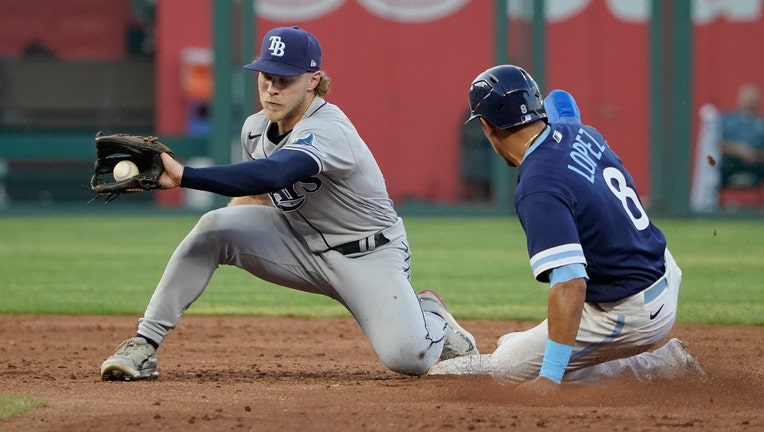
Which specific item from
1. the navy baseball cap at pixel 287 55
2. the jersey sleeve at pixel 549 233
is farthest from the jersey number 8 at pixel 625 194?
the navy baseball cap at pixel 287 55

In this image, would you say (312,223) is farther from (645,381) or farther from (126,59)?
(126,59)

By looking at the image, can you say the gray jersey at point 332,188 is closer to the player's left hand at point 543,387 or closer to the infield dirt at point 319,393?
the infield dirt at point 319,393

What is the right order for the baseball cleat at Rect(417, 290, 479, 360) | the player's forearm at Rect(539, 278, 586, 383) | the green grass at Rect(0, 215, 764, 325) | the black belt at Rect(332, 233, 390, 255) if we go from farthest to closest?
the green grass at Rect(0, 215, 764, 325), the baseball cleat at Rect(417, 290, 479, 360), the black belt at Rect(332, 233, 390, 255), the player's forearm at Rect(539, 278, 586, 383)

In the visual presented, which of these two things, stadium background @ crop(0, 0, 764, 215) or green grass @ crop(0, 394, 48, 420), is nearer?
green grass @ crop(0, 394, 48, 420)

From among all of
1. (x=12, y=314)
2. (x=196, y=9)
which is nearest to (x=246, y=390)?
(x=12, y=314)

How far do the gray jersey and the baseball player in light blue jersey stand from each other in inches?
30.6

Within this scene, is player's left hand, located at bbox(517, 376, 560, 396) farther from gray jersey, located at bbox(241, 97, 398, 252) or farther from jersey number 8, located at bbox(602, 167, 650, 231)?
gray jersey, located at bbox(241, 97, 398, 252)

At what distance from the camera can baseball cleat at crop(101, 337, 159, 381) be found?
4797 mm

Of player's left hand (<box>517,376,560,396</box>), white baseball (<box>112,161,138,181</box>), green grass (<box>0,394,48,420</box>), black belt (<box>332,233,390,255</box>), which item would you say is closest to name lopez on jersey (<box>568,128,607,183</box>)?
player's left hand (<box>517,376,560,396</box>)

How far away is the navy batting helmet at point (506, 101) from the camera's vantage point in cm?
422

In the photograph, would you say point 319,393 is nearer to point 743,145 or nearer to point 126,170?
point 126,170

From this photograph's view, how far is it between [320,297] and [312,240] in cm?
347

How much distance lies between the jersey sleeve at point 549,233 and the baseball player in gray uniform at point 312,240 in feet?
3.36

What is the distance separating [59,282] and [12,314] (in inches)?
55.1
